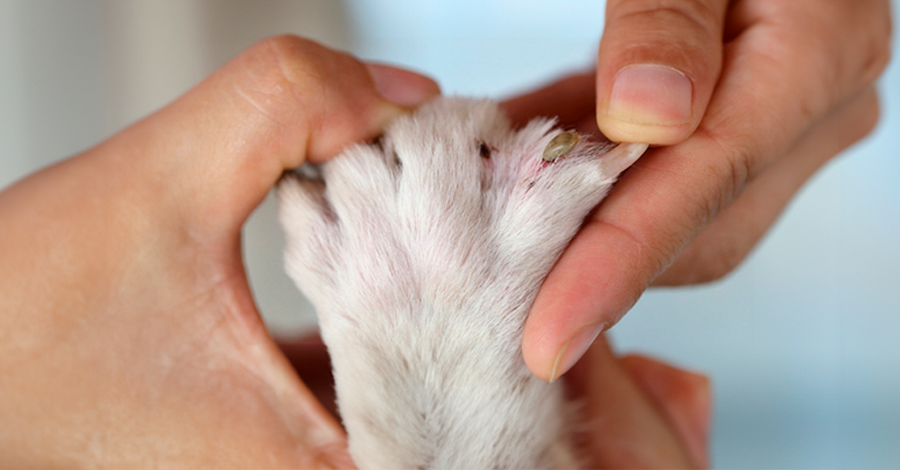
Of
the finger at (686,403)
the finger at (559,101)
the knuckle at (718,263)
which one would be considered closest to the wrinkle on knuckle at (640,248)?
the finger at (559,101)

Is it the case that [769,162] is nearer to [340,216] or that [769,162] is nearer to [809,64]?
[809,64]

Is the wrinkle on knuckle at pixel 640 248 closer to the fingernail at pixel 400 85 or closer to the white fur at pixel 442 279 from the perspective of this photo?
the white fur at pixel 442 279

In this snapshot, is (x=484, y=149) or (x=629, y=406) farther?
(x=629, y=406)

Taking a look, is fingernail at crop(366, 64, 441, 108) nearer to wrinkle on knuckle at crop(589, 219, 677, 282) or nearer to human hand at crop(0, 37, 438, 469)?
human hand at crop(0, 37, 438, 469)

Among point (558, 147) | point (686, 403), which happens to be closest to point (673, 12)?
point (558, 147)

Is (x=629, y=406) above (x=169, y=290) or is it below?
below

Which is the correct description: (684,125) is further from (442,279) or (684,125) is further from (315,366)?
(315,366)

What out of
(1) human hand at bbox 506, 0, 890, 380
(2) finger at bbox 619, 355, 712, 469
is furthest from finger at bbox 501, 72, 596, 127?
(2) finger at bbox 619, 355, 712, 469
